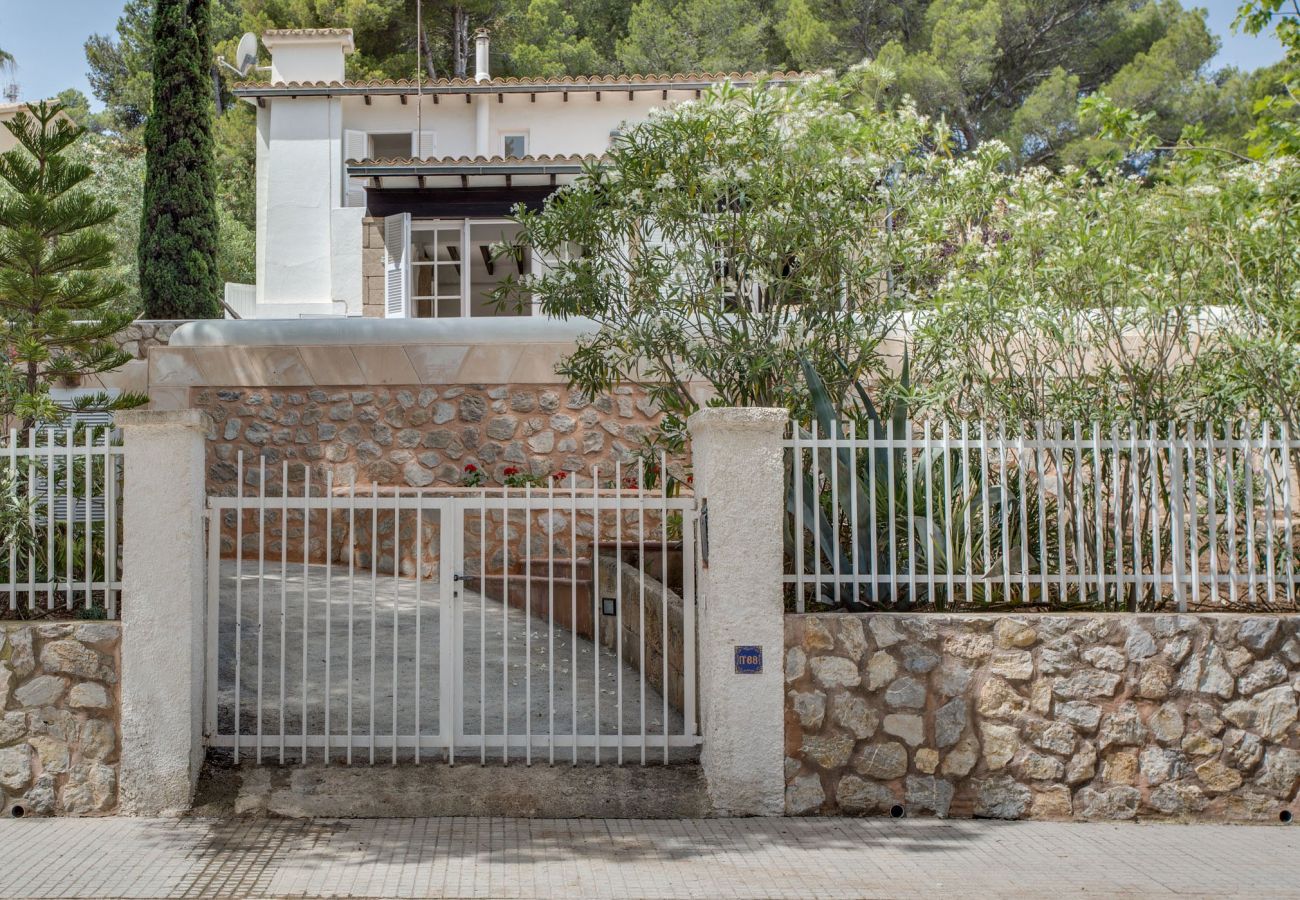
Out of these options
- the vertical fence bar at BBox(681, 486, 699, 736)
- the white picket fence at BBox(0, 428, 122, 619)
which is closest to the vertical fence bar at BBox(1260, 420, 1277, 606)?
the vertical fence bar at BBox(681, 486, 699, 736)

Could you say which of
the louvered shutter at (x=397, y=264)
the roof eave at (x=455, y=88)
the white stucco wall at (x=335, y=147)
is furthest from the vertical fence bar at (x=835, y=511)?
the roof eave at (x=455, y=88)

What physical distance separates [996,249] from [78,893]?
6.32 metres

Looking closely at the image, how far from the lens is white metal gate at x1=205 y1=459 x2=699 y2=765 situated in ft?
21.1

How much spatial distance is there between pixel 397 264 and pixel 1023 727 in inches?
545

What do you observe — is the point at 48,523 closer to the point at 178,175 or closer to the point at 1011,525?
the point at 1011,525

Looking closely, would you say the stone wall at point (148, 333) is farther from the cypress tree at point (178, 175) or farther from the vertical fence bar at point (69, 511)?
the vertical fence bar at point (69, 511)

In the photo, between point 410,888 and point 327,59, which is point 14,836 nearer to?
point 410,888

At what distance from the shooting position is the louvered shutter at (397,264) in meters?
17.7

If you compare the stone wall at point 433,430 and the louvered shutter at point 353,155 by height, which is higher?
the louvered shutter at point 353,155

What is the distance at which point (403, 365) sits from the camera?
1212 cm

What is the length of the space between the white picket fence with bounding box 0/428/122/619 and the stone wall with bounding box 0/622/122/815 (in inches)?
10.2

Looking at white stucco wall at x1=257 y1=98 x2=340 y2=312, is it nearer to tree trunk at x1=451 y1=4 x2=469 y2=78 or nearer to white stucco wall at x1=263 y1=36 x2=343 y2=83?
white stucco wall at x1=263 y1=36 x2=343 y2=83

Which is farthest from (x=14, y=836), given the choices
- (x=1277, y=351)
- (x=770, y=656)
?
(x=1277, y=351)

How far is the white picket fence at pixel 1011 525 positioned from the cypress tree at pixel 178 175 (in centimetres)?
1287
